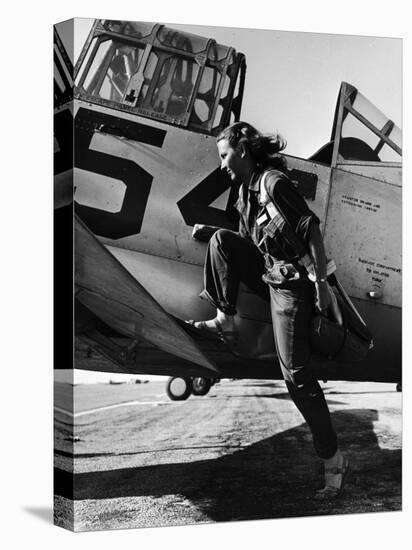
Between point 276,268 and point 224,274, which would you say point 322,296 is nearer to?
point 276,268

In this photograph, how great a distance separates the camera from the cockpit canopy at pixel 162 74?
766 cm

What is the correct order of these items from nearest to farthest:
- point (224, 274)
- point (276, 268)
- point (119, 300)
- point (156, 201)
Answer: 1. point (119, 300)
2. point (156, 201)
3. point (224, 274)
4. point (276, 268)

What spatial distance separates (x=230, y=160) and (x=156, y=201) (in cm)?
67

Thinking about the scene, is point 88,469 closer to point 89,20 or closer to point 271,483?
Result: point 271,483

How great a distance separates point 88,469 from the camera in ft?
24.8

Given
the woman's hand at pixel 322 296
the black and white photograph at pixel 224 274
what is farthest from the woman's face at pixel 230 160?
the woman's hand at pixel 322 296

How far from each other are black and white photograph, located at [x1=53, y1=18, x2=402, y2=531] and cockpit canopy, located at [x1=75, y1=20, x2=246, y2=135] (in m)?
0.01

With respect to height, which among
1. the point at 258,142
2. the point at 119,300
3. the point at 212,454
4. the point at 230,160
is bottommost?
the point at 212,454

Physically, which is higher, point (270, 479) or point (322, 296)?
point (322, 296)

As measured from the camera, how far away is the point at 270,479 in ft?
27.1

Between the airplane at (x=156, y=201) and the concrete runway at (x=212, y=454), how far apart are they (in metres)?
0.18

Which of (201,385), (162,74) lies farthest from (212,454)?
(162,74)

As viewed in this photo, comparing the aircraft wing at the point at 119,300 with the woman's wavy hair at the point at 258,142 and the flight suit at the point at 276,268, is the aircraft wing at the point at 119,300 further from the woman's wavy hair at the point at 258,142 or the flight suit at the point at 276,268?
the woman's wavy hair at the point at 258,142

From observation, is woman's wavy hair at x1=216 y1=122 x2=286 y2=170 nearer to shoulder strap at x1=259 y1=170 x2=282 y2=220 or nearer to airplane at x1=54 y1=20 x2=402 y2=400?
airplane at x1=54 y1=20 x2=402 y2=400
